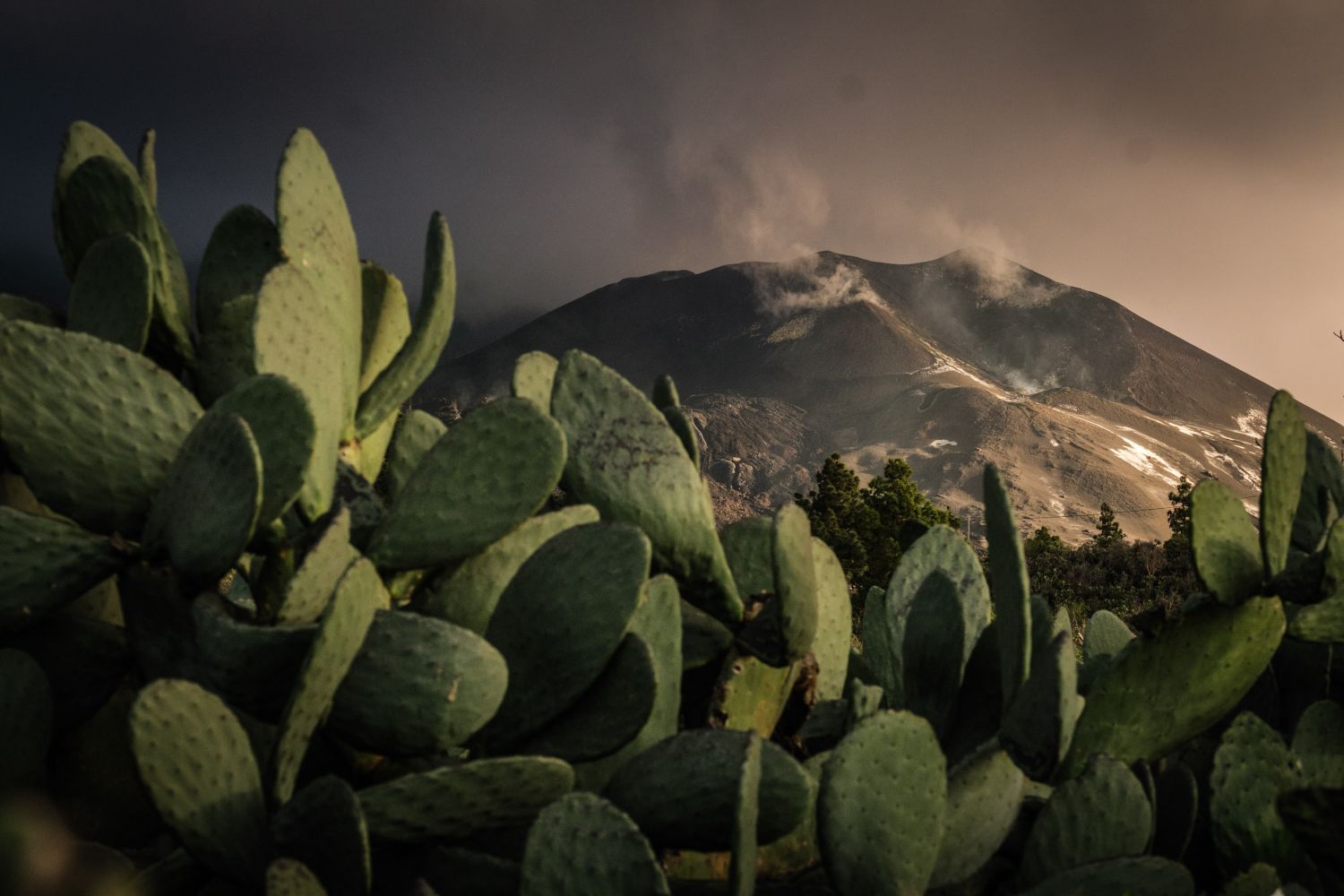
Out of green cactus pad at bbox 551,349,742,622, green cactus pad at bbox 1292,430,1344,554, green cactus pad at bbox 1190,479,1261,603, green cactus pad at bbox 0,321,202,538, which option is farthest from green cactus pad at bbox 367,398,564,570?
green cactus pad at bbox 1292,430,1344,554

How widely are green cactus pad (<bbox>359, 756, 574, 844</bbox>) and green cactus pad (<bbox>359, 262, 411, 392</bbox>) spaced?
747 millimetres

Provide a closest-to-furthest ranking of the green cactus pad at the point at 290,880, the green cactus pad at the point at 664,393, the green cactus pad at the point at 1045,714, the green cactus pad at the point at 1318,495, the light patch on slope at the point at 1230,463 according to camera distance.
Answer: the green cactus pad at the point at 290,880
the green cactus pad at the point at 1045,714
the green cactus pad at the point at 664,393
the green cactus pad at the point at 1318,495
the light patch on slope at the point at 1230,463

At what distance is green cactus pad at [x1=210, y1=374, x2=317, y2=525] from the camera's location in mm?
959

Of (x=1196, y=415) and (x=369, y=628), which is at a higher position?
(x=1196, y=415)

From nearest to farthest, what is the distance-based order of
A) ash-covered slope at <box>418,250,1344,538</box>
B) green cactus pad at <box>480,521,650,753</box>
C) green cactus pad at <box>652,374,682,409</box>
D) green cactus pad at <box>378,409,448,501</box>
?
green cactus pad at <box>480,521,650,753</box>
green cactus pad at <box>378,409,448,501</box>
green cactus pad at <box>652,374,682,409</box>
ash-covered slope at <box>418,250,1344,538</box>

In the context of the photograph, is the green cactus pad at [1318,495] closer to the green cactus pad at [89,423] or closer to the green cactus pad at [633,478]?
the green cactus pad at [633,478]

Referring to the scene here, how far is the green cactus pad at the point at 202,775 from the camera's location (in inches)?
32.8

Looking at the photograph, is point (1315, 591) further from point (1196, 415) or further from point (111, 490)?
point (1196, 415)

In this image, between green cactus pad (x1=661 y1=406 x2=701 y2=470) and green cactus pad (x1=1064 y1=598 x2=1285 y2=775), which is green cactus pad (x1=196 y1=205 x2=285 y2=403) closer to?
green cactus pad (x1=661 y1=406 x2=701 y2=470)

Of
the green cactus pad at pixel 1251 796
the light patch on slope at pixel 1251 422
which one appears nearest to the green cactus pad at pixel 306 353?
the green cactus pad at pixel 1251 796

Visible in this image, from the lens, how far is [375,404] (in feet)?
4.47

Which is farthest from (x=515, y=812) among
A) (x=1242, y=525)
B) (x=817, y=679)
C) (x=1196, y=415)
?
(x=1196, y=415)

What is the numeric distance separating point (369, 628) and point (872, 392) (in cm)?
18598

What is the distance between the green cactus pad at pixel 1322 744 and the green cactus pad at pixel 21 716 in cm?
150
